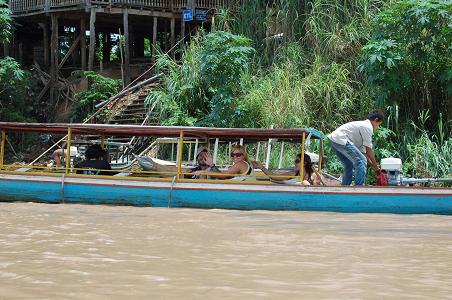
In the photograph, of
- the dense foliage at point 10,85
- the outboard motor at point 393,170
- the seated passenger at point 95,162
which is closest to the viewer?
the outboard motor at point 393,170

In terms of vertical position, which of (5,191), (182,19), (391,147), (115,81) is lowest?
(5,191)

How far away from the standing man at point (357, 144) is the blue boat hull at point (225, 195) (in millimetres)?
535

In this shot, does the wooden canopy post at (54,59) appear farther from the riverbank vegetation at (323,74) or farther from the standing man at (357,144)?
the standing man at (357,144)

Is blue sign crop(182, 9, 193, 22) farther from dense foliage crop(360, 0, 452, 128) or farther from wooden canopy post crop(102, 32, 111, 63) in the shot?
dense foliage crop(360, 0, 452, 128)

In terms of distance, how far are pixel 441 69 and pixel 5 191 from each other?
8745 mm

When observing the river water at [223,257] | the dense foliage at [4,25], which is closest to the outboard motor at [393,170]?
the river water at [223,257]

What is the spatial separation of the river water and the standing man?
1.08m

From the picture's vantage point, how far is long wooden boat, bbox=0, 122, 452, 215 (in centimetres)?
827

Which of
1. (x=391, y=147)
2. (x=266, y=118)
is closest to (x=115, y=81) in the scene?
(x=266, y=118)

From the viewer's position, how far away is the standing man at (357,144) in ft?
28.8

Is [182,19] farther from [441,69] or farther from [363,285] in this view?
[363,285]

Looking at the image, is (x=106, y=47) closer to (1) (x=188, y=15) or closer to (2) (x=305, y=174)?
(1) (x=188, y=15)

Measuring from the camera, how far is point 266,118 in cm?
1398

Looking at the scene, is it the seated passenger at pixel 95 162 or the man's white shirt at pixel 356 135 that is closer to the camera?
the man's white shirt at pixel 356 135
